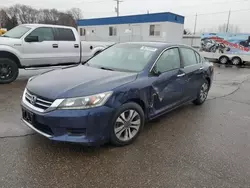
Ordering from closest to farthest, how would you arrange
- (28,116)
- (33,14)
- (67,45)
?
(28,116) → (67,45) → (33,14)

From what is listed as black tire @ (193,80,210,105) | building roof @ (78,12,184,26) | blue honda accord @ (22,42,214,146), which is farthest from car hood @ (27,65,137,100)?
Result: building roof @ (78,12,184,26)

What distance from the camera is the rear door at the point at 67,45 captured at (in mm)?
7637

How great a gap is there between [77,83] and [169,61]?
1.91m

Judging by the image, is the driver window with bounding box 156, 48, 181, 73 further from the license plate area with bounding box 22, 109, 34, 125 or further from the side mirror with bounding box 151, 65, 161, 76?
the license plate area with bounding box 22, 109, 34, 125

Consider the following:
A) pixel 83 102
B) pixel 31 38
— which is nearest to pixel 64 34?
pixel 31 38

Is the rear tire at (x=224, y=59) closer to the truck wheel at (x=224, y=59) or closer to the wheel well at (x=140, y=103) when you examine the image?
the truck wheel at (x=224, y=59)

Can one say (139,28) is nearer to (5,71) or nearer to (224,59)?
(224,59)

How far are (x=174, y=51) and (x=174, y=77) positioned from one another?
0.62 m

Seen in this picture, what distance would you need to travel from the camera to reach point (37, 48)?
7.00 metres

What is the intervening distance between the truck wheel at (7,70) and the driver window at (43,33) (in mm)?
1134

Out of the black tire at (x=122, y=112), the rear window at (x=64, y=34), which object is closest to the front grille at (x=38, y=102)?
the black tire at (x=122, y=112)

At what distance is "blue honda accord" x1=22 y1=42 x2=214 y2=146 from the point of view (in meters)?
2.75

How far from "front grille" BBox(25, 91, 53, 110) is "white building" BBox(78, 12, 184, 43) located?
69.7 ft

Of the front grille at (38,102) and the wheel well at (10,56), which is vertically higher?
the wheel well at (10,56)
